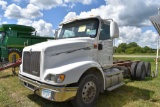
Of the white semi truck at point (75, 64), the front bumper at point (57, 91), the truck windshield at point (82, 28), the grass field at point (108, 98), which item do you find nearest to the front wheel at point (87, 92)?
the white semi truck at point (75, 64)

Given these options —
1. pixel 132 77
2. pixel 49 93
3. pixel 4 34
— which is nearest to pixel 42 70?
pixel 49 93

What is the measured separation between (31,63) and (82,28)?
1874mm

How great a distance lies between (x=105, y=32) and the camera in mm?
5902

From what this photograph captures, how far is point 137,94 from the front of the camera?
6512 millimetres

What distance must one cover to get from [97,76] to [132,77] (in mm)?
4231

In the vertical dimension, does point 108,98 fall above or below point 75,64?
below

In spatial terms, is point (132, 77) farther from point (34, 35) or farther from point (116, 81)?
point (34, 35)

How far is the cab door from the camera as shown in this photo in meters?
5.69

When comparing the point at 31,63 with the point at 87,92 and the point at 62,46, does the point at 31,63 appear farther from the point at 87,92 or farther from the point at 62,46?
the point at 87,92

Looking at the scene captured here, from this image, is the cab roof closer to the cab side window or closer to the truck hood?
the truck hood

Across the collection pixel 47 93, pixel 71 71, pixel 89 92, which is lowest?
pixel 89 92

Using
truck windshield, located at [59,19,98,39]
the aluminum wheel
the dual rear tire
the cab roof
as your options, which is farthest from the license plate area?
the cab roof

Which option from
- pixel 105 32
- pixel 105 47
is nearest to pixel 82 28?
pixel 105 32

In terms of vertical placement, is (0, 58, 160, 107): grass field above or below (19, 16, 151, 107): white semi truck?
below
